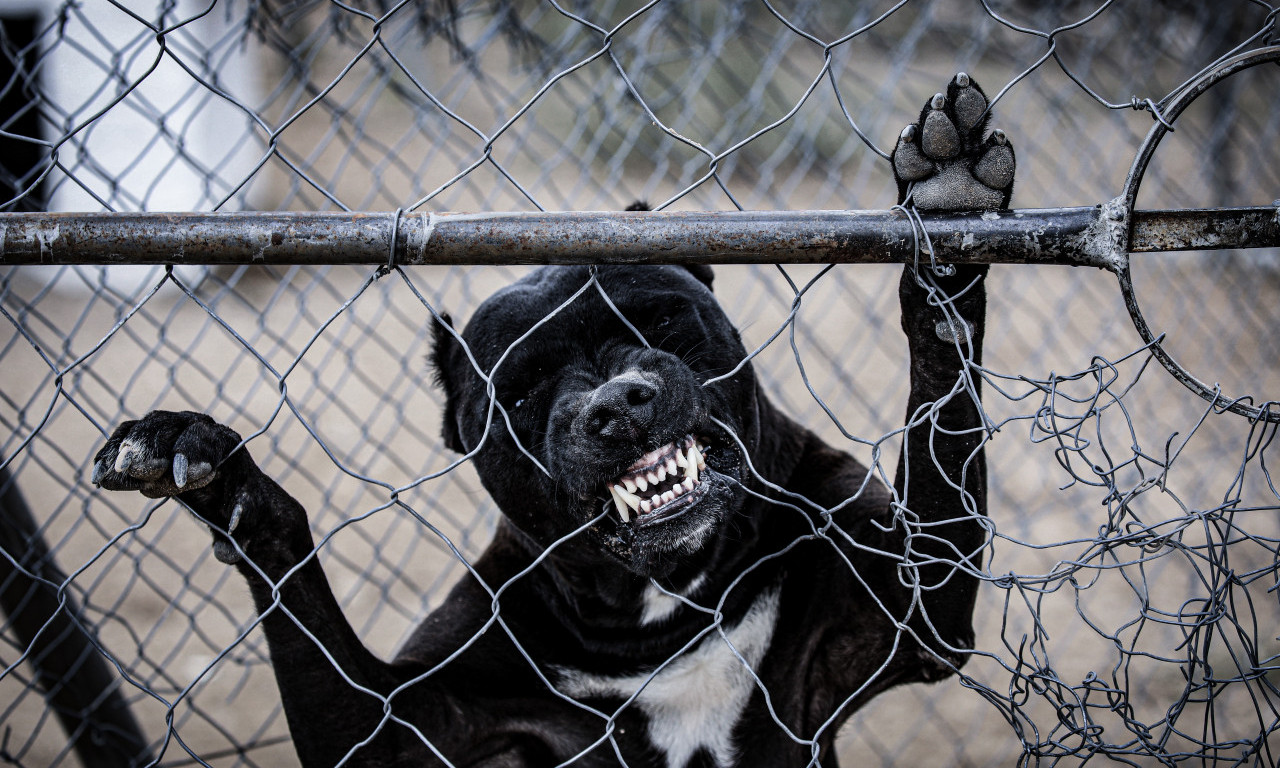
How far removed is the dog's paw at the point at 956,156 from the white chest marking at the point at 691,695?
4.05 ft

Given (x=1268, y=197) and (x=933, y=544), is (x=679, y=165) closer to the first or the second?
(x=1268, y=197)

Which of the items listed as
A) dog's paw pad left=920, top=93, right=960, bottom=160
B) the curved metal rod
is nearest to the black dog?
dog's paw pad left=920, top=93, right=960, bottom=160

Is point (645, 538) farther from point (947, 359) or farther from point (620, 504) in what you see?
point (947, 359)

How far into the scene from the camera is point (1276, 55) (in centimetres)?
129

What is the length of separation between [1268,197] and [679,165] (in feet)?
11.8

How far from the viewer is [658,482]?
190cm

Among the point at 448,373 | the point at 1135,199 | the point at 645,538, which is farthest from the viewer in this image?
the point at 448,373

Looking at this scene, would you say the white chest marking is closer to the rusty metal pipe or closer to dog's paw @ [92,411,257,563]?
dog's paw @ [92,411,257,563]

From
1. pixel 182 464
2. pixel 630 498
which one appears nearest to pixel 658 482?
pixel 630 498

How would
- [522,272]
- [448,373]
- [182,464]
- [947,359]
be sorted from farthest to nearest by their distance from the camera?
[522,272]
[448,373]
[182,464]
[947,359]

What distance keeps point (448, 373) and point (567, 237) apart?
1.22 metres

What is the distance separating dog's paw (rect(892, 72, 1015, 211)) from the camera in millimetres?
1405

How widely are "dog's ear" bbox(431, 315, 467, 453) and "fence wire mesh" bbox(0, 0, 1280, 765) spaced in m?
0.14

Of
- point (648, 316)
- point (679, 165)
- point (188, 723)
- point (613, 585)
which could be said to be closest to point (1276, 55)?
point (648, 316)
